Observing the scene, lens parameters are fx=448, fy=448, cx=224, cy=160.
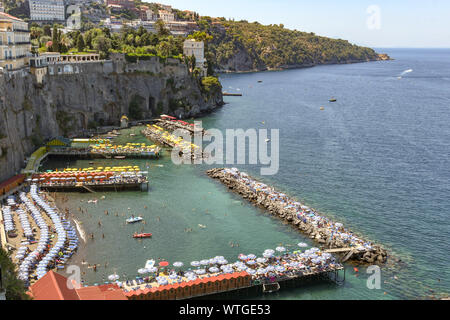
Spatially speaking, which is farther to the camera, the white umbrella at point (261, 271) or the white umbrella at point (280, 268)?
the white umbrella at point (280, 268)

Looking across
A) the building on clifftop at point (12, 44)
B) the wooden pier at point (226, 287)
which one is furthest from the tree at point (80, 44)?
the wooden pier at point (226, 287)

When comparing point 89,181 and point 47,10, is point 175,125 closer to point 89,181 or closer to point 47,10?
point 89,181

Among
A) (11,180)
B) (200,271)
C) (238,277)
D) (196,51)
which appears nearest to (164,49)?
(196,51)

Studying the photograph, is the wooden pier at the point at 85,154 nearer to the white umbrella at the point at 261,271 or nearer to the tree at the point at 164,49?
the white umbrella at the point at 261,271

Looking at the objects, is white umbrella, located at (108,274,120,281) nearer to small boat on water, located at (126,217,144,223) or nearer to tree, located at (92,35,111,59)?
small boat on water, located at (126,217,144,223)

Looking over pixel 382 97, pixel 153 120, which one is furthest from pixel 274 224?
pixel 382 97

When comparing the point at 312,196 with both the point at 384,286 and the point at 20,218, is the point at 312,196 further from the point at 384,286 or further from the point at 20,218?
the point at 20,218

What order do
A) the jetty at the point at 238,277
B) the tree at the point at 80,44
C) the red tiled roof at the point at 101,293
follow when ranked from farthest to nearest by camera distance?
the tree at the point at 80,44 → the jetty at the point at 238,277 → the red tiled roof at the point at 101,293
